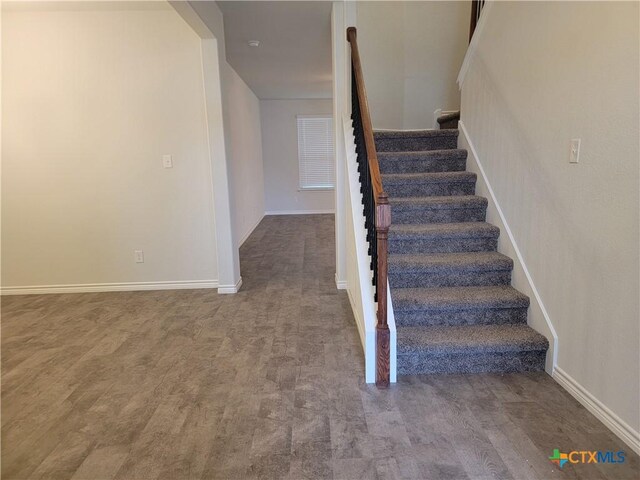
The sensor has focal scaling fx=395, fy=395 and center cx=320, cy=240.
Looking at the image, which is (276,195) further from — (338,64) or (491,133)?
(491,133)

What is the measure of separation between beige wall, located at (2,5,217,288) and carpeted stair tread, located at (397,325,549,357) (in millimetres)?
2312

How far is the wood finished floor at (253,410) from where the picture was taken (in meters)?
1.60

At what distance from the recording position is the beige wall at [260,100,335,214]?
8.29m

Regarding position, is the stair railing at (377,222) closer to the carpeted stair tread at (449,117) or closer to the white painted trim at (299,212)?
the carpeted stair tread at (449,117)

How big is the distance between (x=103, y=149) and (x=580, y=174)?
375 centimetres

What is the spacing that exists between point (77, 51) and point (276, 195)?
5.37 m

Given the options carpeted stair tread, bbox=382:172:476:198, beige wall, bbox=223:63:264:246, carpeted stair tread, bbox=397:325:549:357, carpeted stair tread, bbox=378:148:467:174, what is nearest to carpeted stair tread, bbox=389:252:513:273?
carpeted stair tread, bbox=397:325:549:357

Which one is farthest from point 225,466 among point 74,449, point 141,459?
point 74,449

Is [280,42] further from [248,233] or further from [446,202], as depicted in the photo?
[248,233]

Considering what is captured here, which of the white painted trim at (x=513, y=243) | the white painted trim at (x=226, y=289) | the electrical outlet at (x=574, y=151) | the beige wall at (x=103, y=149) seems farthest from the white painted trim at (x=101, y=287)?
the electrical outlet at (x=574, y=151)

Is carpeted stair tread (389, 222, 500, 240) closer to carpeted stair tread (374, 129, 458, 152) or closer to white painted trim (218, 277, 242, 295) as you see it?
carpeted stair tread (374, 129, 458, 152)

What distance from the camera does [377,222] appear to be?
2.01 metres

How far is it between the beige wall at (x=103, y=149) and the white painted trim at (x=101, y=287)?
4cm

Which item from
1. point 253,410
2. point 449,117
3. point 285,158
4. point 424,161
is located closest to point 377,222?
point 253,410
